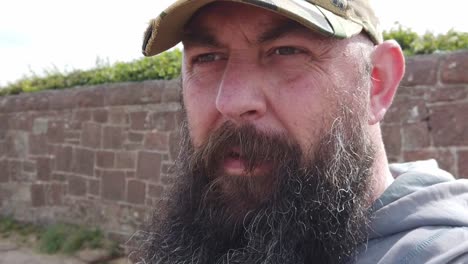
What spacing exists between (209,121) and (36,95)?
636 centimetres

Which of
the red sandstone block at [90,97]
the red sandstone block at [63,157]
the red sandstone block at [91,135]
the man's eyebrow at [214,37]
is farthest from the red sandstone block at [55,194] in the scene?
the man's eyebrow at [214,37]

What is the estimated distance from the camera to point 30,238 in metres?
6.78

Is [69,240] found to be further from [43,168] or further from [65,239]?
[43,168]

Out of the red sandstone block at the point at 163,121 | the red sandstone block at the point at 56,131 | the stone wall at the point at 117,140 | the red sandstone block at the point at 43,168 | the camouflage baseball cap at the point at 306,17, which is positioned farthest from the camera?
the red sandstone block at the point at 43,168

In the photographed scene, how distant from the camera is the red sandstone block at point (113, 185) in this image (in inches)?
238

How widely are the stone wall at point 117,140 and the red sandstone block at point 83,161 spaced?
1 centimetres

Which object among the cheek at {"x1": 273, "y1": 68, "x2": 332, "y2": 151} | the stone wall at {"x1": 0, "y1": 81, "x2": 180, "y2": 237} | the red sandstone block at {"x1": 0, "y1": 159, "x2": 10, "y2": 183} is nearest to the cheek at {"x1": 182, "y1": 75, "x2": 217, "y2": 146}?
the cheek at {"x1": 273, "y1": 68, "x2": 332, "y2": 151}

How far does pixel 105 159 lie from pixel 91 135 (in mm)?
415

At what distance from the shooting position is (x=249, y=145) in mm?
1415

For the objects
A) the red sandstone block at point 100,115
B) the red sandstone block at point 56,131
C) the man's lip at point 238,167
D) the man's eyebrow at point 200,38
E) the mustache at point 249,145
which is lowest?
the red sandstone block at point 56,131

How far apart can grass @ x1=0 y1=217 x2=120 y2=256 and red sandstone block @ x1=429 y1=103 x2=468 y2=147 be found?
3.89 m

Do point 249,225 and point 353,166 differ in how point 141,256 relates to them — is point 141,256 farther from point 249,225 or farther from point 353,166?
point 353,166

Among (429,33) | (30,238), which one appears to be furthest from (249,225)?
(30,238)

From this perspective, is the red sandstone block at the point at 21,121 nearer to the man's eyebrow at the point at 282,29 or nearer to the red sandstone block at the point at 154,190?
the red sandstone block at the point at 154,190
